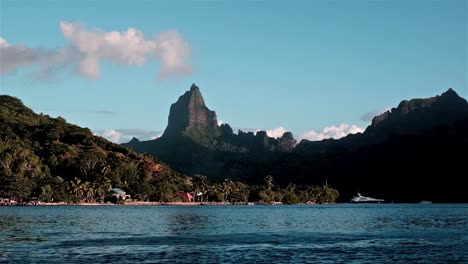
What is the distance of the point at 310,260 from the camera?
53.8 meters

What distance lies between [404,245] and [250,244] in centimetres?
1826

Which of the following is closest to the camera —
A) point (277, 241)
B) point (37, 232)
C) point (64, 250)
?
point (64, 250)

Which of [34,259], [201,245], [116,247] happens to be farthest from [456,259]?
[34,259]

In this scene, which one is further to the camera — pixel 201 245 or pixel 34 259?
pixel 201 245

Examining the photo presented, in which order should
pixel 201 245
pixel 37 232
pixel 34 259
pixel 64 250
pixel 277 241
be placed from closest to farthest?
pixel 34 259
pixel 64 250
pixel 201 245
pixel 277 241
pixel 37 232

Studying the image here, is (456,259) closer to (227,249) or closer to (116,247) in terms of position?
(227,249)

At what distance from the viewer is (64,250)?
196ft

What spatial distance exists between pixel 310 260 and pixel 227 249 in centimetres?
1219

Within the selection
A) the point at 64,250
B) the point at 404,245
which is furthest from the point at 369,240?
the point at 64,250

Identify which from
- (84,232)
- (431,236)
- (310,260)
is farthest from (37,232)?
(431,236)

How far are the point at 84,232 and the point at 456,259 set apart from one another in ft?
174

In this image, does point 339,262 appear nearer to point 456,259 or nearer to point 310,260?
point 310,260

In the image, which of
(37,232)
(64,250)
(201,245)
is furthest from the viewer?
(37,232)

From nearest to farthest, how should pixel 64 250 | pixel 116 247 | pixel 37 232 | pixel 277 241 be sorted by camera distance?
pixel 64 250
pixel 116 247
pixel 277 241
pixel 37 232
